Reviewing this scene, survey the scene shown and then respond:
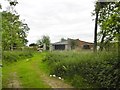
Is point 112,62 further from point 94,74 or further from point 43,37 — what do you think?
point 43,37

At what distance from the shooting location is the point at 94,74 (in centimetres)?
1478

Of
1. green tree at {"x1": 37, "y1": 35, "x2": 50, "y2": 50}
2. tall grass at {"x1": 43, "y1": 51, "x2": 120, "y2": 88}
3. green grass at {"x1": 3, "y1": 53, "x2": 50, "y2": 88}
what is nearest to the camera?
tall grass at {"x1": 43, "y1": 51, "x2": 120, "y2": 88}

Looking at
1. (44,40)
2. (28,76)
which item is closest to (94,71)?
(28,76)

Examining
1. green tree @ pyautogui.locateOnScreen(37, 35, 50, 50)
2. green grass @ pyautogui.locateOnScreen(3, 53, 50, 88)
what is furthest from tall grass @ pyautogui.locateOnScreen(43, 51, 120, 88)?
green tree @ pyautogui.locateOnScreen(37, 35, 50, 50)

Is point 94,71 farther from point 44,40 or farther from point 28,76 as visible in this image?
point 44,40

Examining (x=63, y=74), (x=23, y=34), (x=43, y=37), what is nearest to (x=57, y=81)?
(x=63, y=74)

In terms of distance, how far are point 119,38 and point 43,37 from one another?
91.1 metres

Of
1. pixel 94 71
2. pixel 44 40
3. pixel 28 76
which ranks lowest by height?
pixel 28 76

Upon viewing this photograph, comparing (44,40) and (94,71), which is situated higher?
(44,40)

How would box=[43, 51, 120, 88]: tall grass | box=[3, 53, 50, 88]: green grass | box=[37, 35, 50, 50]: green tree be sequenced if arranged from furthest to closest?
box=[37, 35, 50, 50]: green tree < box=[3, 53, 50, 88]: green grass < box=[43, 51, 120, 88]: tall grass

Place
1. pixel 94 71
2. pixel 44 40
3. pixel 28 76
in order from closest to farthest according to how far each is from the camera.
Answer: pixel 94 71 < pixel 28 76 < pixel 44 40

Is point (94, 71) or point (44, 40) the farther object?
point (44, 40)

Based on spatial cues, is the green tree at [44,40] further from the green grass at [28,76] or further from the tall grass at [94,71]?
the tall grass at [94,71]

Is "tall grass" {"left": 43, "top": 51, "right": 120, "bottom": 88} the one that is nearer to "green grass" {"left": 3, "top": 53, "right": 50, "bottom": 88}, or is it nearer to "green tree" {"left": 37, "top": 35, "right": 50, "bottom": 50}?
"green grass" {"left": 3, "top": 53, "right": 50, "bottom": 88}
